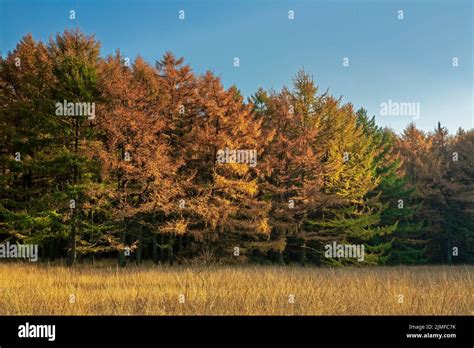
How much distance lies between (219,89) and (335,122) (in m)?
7.71

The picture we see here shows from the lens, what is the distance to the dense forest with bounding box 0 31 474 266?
20438 millimetres

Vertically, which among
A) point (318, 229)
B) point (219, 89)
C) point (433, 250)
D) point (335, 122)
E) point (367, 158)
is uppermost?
point (219, 89)

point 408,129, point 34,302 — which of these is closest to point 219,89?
point 34,302

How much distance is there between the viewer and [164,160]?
2025cm

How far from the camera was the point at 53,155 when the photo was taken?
67.1ft

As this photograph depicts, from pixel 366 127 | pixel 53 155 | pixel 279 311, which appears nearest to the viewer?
pixel 279 311

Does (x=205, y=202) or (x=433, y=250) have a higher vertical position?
(x=205, y=202)

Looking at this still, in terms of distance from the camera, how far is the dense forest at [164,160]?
67.1 feet

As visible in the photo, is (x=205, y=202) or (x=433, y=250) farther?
(x=433, y=250)

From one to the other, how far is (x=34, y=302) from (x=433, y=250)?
35674mm

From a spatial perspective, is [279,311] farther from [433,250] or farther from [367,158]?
[433,250]
